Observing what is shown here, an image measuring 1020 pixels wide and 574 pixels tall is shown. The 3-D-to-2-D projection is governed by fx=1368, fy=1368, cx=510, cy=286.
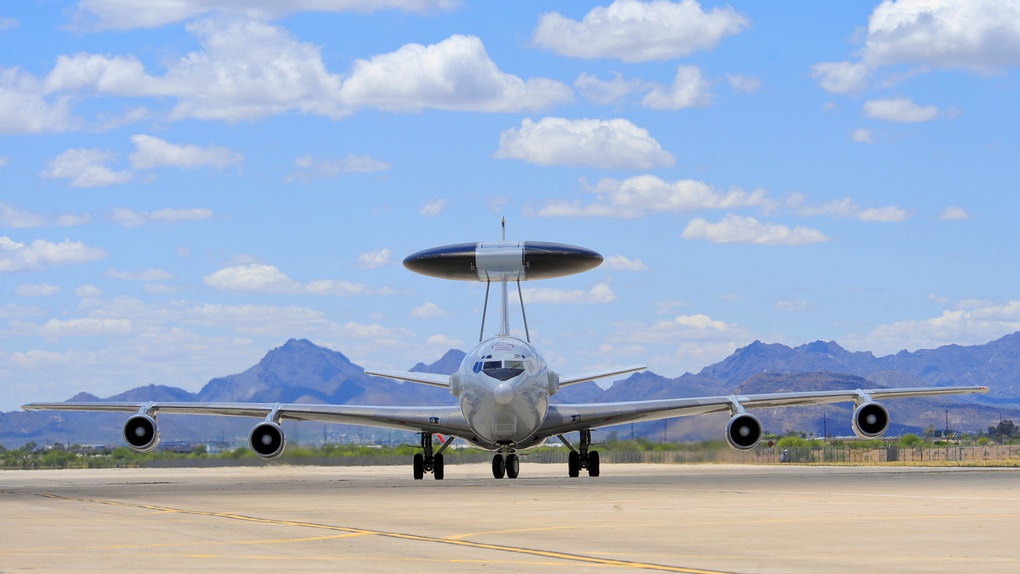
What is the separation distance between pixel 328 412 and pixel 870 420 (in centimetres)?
1774

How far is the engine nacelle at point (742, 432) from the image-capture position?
42.9 metres

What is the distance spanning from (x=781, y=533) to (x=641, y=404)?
91.7ft

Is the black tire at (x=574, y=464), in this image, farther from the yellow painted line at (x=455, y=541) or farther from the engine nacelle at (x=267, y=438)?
the yellow painted line at (x=455, y=541)

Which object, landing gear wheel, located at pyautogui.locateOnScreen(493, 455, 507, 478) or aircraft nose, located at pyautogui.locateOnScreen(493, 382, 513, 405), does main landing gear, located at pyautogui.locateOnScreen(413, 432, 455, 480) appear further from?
aircraft nose, located at pyautogui.locateOnScreen(493, 382, 513, 405)

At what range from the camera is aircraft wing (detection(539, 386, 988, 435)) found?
4356 cm

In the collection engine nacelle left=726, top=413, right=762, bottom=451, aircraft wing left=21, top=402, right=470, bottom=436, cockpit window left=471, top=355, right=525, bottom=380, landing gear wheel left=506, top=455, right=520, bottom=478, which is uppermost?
cockpit window left=471, top=355, right=525, bottom=380

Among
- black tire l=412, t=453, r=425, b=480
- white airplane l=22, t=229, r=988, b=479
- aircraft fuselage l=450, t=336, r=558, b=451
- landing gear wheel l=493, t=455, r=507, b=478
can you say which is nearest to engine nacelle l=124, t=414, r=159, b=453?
white airplane l=22, t=229, r=988, b=479

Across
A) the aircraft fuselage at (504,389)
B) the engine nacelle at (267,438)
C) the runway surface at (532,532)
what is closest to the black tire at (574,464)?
the aircraft fuselage at (504,389)

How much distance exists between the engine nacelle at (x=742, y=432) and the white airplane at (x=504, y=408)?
0.03 meters

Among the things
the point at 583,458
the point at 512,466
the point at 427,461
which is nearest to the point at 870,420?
the point at 583,458

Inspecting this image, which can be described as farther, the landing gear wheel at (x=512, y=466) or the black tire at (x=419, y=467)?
the black tire at (x=419, y=467)

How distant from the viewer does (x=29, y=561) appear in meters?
14.8

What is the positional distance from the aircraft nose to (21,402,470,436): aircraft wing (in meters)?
4.92

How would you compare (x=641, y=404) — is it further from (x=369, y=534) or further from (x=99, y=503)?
(x=369, y=534)
